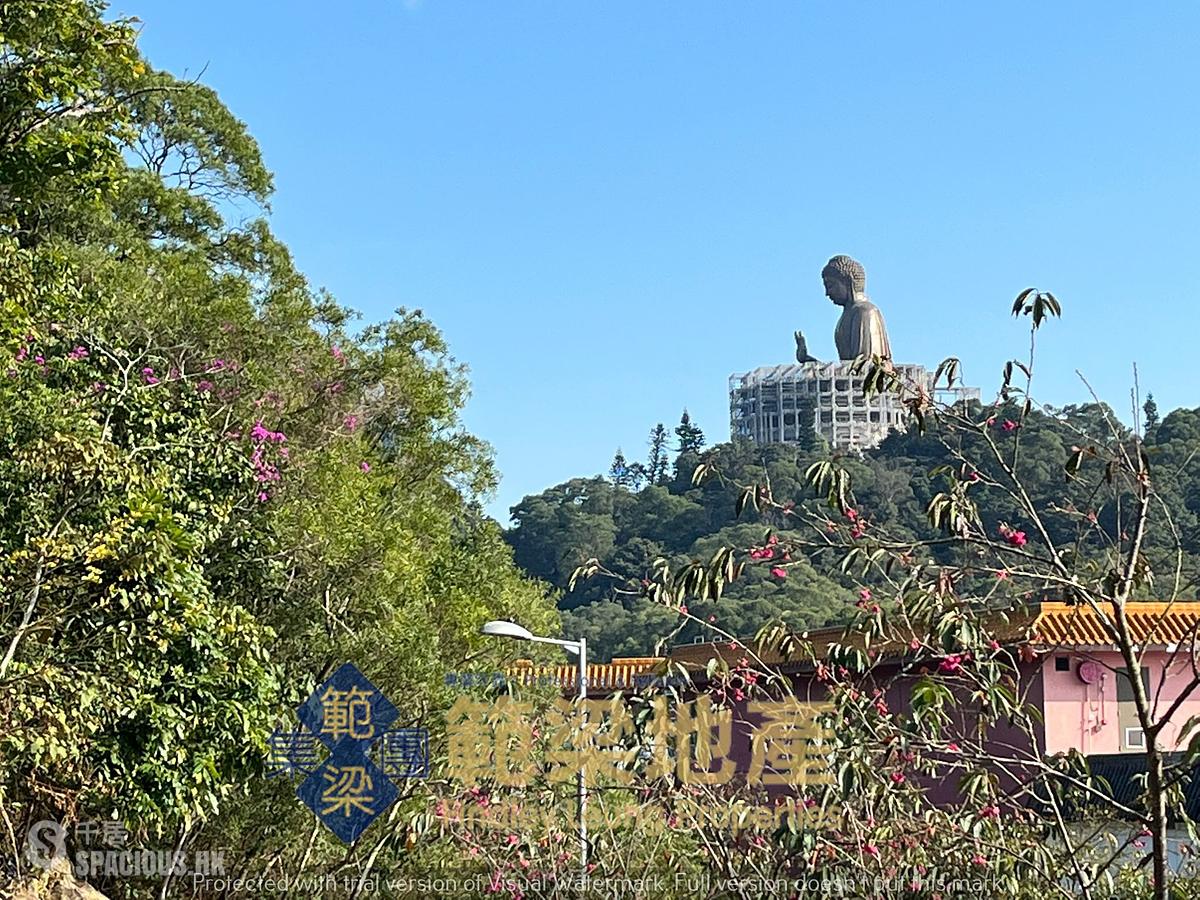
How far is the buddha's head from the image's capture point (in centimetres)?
9019

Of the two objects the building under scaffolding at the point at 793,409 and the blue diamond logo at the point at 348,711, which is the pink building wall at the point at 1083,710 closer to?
the blue diamond logo at the point at 348,711

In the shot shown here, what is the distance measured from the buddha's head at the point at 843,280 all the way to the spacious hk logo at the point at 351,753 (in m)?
81.8

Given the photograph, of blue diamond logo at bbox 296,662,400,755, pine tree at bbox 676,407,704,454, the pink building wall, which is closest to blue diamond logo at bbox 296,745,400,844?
blue diamond logo at bbox 296,662,400,755

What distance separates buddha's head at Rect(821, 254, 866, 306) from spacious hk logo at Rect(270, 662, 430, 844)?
8176 cm

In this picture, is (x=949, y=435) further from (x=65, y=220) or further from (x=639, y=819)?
(x=65, y=220)

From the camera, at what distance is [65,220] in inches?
485

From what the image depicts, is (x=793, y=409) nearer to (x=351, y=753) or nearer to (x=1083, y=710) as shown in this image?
(x=1083, y=710)

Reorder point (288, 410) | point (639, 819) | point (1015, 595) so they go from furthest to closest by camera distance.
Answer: point (288, 410) → point (639, 819) → point (1015, 595)

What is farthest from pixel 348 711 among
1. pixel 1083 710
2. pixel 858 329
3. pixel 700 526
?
pixel 858 329

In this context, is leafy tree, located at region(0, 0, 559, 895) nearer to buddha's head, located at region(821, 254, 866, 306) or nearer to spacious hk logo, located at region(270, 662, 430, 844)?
spacious hk logo, located at region(270, 662, 430, 844)

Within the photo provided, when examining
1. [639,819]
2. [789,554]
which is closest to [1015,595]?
[789,554]

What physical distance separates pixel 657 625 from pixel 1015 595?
26.7 m

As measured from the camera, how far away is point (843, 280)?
90188 mm

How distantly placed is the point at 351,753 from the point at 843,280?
271ft
